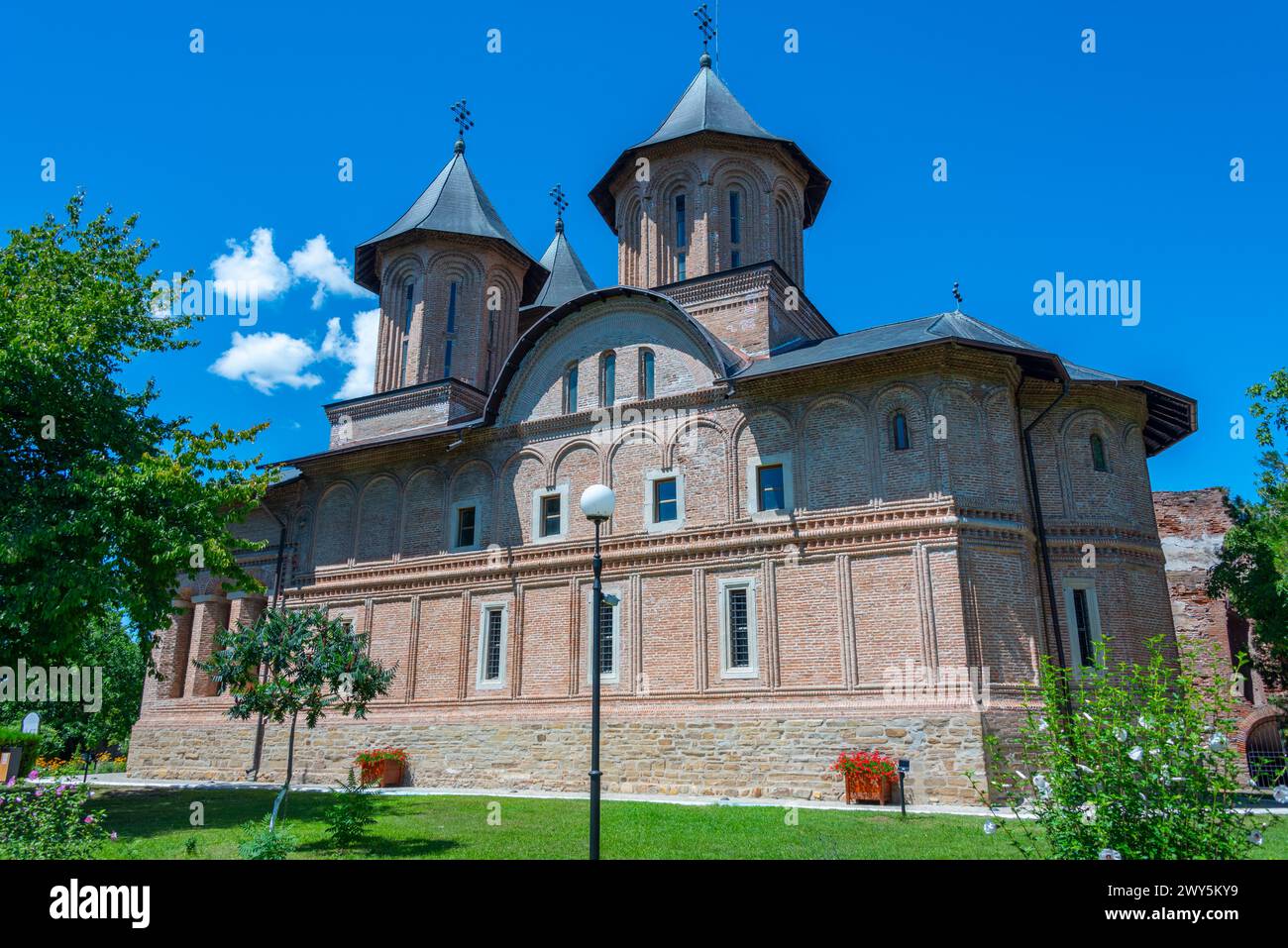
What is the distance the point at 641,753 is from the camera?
18.2 metres

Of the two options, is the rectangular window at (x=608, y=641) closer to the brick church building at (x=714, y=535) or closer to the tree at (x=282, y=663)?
the brick church building at (x=714, y=535)

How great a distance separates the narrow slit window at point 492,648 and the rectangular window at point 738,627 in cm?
573

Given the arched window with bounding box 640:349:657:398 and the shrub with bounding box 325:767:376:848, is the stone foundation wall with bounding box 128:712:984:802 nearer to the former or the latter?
the arched window with bounding box 640:349:657:398

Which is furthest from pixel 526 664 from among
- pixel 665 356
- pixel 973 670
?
pixel 973 670

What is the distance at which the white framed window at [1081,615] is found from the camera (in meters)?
17.6

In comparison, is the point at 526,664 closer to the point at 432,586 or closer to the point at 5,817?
the point at 432,586

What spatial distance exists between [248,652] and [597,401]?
425 inches

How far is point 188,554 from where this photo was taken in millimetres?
15336

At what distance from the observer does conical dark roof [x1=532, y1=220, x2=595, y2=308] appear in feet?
116

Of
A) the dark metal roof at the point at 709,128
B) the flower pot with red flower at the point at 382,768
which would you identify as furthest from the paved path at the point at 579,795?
the dark metal roof at the point at 709,128

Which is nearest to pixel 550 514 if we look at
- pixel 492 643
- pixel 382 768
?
pixel 492 643

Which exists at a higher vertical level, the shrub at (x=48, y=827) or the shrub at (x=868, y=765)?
the shrub at (x=868, y=765)

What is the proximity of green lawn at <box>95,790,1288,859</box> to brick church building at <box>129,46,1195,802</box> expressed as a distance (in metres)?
3.08

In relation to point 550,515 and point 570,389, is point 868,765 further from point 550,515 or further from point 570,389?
point 570,389
